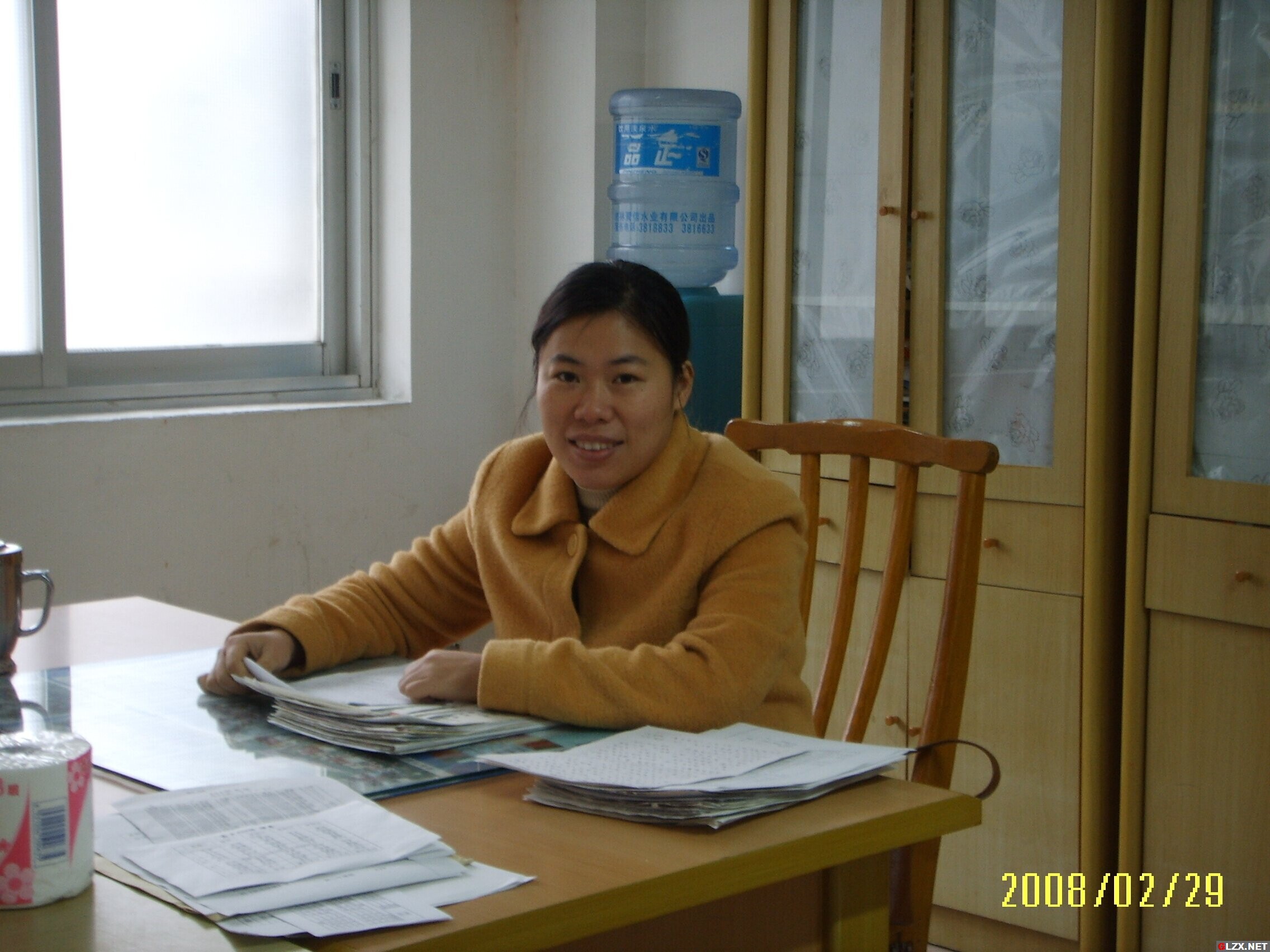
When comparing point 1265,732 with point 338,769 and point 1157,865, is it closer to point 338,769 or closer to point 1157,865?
point 1157,865

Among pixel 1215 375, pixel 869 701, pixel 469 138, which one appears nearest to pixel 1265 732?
pixel 1215 375

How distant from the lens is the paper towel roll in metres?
0.88

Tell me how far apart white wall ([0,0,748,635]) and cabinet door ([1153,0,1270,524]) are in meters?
1.38

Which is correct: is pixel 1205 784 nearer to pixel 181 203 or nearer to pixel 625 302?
pixel 625 302

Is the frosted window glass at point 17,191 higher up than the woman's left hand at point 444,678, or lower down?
higher up

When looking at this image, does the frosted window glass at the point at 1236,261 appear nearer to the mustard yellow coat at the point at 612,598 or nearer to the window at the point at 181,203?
the mustard yellow coat at the point at 612,598

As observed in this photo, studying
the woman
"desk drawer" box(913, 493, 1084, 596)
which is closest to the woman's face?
the woman

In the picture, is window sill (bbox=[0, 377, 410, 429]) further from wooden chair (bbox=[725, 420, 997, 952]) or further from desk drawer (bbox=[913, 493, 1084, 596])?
wooden chair (bbox=[725, 420, 997, 952])

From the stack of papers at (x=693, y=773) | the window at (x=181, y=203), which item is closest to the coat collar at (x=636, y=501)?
the stack of papers at (x=693, y=773)

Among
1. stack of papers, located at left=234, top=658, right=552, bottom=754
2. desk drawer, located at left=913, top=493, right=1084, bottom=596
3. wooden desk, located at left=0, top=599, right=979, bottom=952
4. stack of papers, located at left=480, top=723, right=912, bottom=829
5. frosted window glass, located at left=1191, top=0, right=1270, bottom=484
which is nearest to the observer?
wooden desk, located at left=0, top=599, right=979, bottom=952

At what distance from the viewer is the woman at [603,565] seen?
53.3 inches

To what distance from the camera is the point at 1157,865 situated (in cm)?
235

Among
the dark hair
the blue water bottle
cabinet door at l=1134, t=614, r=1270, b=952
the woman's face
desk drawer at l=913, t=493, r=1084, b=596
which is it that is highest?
the blue water bottle

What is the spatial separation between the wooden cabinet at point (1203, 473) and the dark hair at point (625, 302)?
3.35 ft
